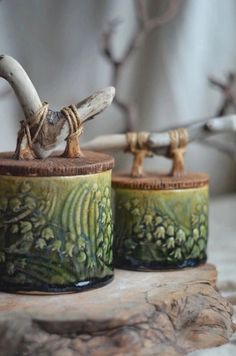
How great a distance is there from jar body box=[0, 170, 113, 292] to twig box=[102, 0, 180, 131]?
570 mm

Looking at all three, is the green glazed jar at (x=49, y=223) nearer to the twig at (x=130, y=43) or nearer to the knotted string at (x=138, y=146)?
the knotted string at (x=138, y=146)

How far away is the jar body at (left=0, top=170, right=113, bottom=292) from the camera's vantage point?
75cm

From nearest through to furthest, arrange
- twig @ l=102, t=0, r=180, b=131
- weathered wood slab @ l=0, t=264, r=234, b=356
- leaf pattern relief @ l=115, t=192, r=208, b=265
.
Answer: weathered wood slab @ l=0, t=264, r=234, b=356
leaf pattern relief @ l=115, t=192, r=208, b=265
twig @ l=102, t=0, r=180, b=131

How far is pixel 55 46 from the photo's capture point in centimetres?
137

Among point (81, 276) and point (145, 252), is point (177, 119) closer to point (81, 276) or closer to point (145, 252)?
point (145, 252)

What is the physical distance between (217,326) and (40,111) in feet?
0.99

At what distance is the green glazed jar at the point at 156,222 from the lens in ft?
2.87

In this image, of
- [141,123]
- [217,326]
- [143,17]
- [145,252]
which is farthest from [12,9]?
[217,326]

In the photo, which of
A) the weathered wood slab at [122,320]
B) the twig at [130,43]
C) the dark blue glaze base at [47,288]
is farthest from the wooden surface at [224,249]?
the twig at [130,43]

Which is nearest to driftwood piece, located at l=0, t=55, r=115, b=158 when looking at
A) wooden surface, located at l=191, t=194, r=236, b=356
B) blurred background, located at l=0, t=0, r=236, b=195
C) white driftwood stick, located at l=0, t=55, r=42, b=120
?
white driftwood stick, located at l=0, t=55, r=42, b=120

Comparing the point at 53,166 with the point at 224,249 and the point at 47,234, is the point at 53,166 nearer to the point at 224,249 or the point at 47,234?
the point at 47,234

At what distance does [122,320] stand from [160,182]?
0.23 m

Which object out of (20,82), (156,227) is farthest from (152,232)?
(20,82)

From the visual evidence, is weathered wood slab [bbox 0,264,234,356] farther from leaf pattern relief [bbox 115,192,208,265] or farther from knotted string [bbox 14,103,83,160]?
knotted string [bbox 14,103,83,160]
